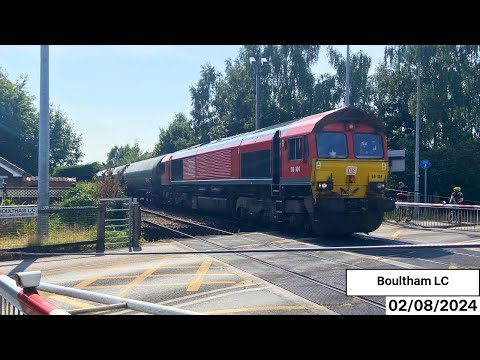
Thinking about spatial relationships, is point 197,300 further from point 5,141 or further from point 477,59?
point 5,141

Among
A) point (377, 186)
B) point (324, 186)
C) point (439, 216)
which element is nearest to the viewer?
point (324, 186)

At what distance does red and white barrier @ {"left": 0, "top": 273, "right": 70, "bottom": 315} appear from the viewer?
7.55 ft

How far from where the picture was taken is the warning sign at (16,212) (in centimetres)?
1132

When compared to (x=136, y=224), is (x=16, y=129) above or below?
above

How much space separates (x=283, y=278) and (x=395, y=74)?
31.1m

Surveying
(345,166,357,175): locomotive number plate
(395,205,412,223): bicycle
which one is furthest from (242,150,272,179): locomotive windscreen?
(395,205,412,223): bicycle

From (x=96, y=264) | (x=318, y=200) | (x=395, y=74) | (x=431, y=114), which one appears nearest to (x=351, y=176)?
(x=318, y=200)

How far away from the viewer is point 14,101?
3841 cm

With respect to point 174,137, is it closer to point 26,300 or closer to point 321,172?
point 321,172

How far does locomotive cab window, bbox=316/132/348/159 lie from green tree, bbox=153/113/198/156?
44.3m

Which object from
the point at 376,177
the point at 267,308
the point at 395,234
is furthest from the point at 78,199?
the point at 267,308

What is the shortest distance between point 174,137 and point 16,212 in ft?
165

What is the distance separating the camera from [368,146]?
13352 millimetres

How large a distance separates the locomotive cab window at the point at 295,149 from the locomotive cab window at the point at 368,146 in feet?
4.81
